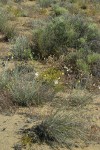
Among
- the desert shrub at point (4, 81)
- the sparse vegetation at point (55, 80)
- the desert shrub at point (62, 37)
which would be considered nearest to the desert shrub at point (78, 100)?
the sparse vegetation at point (55, 80)

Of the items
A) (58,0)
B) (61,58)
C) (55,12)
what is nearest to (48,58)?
(61,58)

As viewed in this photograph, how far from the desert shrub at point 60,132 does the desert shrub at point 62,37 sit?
13.6ft

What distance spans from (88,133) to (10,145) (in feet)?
4.32

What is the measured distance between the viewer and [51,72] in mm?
9453

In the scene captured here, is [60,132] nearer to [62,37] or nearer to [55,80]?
[55,80]

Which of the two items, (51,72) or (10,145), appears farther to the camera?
(51,72)

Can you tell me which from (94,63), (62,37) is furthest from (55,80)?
(62,37)

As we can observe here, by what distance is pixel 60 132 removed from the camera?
644 centimetres

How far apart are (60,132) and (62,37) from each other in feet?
16.5

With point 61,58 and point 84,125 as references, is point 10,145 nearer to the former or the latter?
point 84,125

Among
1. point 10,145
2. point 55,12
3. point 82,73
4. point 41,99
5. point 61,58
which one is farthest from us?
point 55,12

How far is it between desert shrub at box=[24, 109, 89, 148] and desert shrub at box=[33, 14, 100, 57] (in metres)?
4.15

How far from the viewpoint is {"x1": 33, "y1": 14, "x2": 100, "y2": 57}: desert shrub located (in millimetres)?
10797

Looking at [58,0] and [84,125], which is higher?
[84,125]
